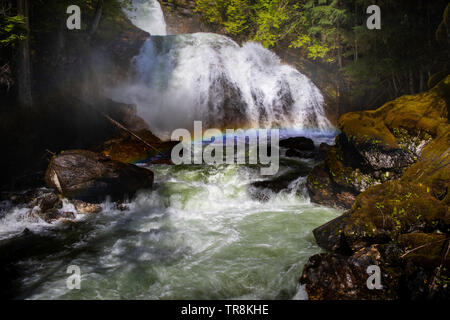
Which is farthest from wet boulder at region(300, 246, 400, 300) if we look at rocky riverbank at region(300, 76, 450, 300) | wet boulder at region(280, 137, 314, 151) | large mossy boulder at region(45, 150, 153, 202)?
wet boulder at region(280, 137, 314, 151)

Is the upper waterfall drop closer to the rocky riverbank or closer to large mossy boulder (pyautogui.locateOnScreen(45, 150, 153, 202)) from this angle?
large mossy boulder (pyautogui.locateOnScreen(45, 150, 153, 202))

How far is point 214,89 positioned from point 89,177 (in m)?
9.90

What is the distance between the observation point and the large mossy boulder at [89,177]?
6465 mm

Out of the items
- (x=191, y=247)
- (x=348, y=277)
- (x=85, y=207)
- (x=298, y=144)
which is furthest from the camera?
(x=298, y=144)

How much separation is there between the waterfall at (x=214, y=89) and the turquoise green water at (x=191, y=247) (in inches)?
296

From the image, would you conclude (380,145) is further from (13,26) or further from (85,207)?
(13,26)

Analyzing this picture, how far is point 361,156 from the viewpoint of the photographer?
6.25 meters

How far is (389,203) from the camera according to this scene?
165 inches

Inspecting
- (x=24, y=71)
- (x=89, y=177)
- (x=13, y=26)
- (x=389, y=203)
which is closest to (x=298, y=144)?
(x=389, y=203)

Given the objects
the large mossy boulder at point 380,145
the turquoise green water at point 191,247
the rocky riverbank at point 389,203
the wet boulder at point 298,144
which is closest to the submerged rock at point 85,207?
the turquoise green water at point 191,247

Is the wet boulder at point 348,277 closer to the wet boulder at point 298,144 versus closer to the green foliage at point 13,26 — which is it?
the wet boulder at point 298,144
